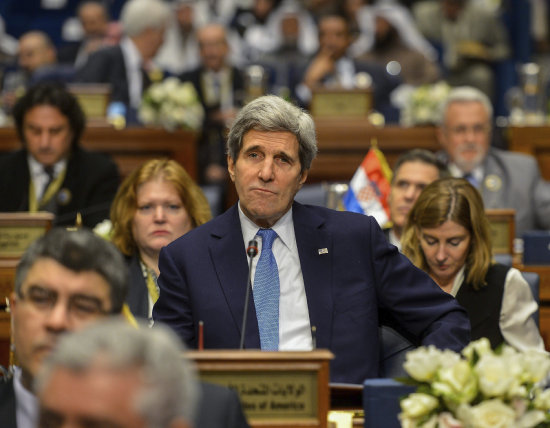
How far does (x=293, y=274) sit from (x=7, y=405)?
1.19m

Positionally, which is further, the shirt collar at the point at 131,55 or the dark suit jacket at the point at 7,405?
the shirt collar at the point at 131,55

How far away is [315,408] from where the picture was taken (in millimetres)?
2365

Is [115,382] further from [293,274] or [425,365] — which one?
[293,274]

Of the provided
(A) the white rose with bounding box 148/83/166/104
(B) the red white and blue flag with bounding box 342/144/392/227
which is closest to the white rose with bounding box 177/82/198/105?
(A) the white rose with bounding box 148/83/166/104

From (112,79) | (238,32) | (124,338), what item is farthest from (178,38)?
(124,338)

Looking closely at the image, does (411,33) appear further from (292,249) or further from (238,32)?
(292,249)

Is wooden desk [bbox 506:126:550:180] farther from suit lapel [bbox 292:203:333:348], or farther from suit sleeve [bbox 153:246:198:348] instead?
suit sleeve [bbox 153:246:198:348]

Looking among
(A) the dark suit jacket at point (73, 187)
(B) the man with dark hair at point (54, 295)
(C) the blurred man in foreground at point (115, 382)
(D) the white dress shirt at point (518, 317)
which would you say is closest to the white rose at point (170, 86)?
(A) the dark suit jacket at point (73, 187)

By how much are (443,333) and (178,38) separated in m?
6.91

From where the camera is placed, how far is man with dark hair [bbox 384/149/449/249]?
4527 millimetres

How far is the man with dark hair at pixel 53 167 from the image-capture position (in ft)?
17.7

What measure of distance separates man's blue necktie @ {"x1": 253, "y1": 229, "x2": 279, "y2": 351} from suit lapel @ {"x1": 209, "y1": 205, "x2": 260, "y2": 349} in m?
0.03

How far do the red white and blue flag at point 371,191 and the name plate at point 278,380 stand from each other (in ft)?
8.78

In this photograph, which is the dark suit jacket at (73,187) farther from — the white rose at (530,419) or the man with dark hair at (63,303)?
the white rose at (530,419)
